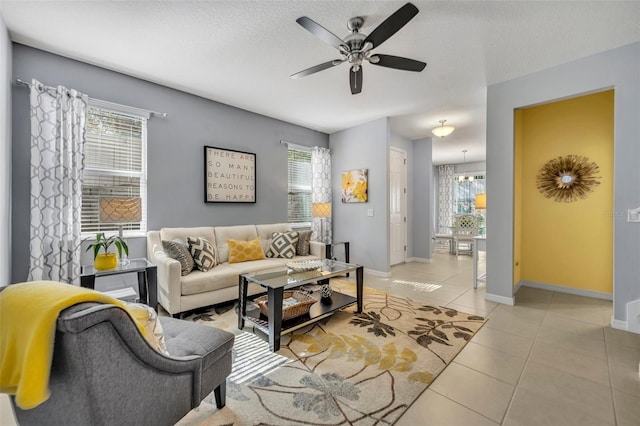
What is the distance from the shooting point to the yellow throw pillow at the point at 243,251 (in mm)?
3602

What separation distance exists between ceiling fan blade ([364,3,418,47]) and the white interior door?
3.57 metres

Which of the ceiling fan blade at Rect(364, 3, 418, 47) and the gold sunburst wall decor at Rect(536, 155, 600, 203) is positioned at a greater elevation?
the ceiling fan blade at Rect(364, 3, 418, 47)

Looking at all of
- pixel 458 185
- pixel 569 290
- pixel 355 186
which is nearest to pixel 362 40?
pixel 355 186

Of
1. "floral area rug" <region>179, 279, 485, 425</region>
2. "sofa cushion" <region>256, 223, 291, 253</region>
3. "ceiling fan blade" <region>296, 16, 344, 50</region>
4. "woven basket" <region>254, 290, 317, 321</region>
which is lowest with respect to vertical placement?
"floral area rug" <region>179, 279, 485, 425</region>

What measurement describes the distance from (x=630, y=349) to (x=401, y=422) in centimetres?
217

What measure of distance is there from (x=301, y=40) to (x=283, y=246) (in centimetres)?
258

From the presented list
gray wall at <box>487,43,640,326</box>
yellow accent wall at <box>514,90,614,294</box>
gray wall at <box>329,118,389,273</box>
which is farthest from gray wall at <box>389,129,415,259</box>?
gray wall at <box>487,43,640,326</box>

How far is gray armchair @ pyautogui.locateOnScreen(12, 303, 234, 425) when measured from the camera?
88 centimetres

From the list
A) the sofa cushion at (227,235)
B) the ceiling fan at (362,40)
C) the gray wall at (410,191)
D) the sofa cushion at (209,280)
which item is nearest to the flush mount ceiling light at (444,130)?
the gray wall at (410,191)

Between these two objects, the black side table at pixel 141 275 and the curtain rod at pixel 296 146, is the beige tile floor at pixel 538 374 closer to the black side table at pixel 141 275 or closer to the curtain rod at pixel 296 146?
the black side table at pixel 141 275

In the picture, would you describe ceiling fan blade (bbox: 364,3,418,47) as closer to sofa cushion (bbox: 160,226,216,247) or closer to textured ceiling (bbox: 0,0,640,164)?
textured ceiling (bbox: 0,0,640,164)

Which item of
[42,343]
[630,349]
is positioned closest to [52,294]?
[42,343]

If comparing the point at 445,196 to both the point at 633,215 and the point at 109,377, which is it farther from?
the point at 109,377

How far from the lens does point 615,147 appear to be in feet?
8.64
